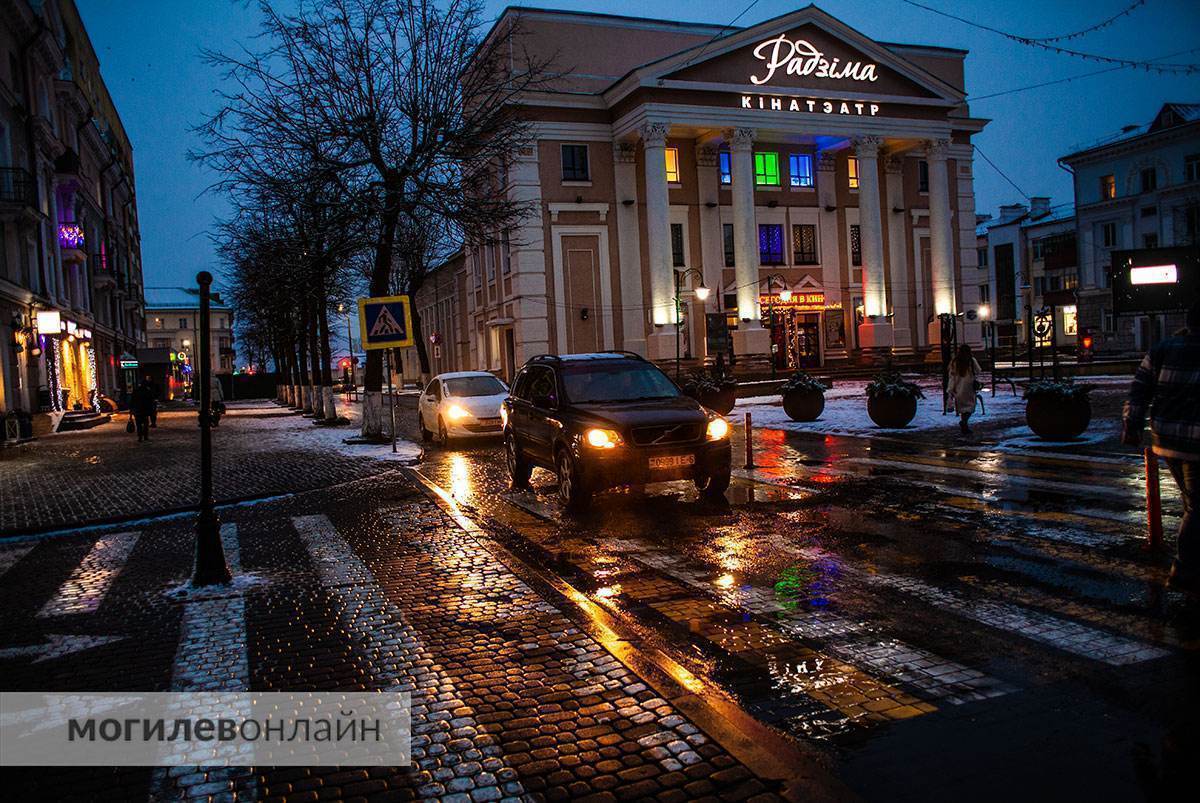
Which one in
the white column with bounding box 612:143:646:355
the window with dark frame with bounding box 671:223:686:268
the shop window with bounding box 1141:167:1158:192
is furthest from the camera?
the shop window with bounding box 1141:167:1158:192

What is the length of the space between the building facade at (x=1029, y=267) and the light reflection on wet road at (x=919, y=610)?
59494 millimetres

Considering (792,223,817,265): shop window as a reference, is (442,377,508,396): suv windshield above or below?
below

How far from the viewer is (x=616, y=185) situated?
41.7 meters

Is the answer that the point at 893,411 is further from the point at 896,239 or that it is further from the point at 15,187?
the point at 896,239

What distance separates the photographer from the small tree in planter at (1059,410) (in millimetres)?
14312

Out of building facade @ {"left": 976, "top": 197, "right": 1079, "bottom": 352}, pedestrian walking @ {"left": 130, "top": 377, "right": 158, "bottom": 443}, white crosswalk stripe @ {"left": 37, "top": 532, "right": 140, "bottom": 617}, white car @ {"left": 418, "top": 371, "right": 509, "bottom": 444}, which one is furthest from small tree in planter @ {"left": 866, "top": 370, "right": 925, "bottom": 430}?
building facade @ {"left": 976, "top": 197, "right": 1079, "bottom": 352}

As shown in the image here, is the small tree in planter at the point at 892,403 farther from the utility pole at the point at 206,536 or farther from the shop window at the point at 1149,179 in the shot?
the shop window at the point at 1149,179

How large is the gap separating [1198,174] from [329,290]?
54.1 metres

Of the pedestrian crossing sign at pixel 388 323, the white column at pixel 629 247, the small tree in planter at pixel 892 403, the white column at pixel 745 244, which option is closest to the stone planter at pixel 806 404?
the small tree in planter at pixel 892 403

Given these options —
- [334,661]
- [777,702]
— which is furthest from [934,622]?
[334,661]

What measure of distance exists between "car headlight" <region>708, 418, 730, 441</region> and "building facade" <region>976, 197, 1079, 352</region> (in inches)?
2335

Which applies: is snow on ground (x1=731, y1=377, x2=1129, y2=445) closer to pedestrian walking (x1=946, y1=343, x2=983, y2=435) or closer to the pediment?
pedestrian walking (x1=946, y1=343, x2=983, y2=435)

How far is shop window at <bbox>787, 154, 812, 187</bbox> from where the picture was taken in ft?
149

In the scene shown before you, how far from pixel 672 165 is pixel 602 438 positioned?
35.3 metres
